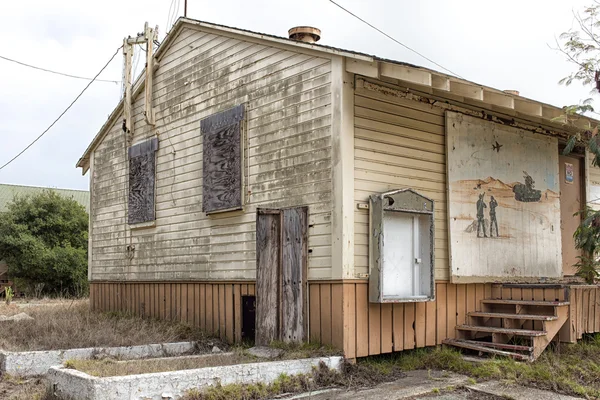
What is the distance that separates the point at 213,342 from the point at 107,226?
16.6 ft

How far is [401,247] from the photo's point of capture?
8.77 meters

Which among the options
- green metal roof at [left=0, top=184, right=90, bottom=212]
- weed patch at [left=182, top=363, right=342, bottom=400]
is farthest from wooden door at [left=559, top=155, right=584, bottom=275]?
green metal roof at [left=0, top=184, right=90, bottom=212]

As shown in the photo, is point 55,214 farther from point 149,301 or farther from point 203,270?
point 203,270

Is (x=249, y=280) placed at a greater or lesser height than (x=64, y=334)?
greater

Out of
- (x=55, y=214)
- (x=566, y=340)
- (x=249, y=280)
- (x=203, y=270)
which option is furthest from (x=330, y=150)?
(x=55, y=214)

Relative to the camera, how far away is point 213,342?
10141 mm

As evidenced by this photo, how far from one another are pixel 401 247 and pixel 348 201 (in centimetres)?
110

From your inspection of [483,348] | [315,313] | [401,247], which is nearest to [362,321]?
[315,313]

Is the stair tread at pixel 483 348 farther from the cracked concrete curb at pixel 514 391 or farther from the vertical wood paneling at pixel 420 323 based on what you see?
the cracked concrete curb at pixel 514 391

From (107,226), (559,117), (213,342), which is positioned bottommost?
(213,342)

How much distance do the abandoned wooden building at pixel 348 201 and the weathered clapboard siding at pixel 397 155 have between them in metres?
0.03

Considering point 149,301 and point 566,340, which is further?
point 149,301

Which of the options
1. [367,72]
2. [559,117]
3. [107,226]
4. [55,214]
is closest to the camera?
[367,72]

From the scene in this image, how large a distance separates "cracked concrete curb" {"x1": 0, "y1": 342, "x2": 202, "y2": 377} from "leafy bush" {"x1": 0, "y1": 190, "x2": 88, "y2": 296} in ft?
65.4
